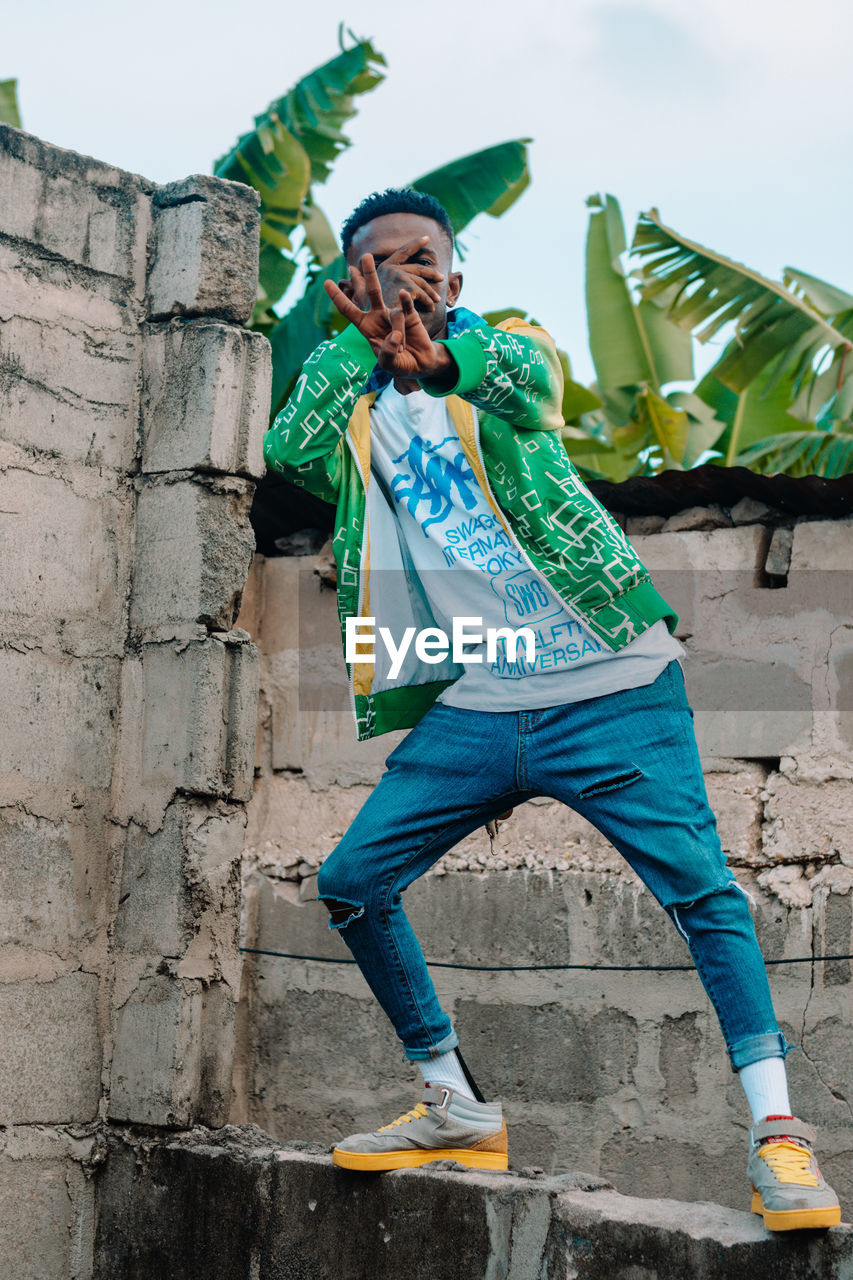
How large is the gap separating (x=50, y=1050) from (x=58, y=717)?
29.9 inches

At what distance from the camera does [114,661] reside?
11.2ft

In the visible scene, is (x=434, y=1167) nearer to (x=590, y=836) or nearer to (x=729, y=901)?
(x=729, y=901)

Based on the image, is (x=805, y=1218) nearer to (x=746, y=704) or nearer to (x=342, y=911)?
(x=342, y=911)

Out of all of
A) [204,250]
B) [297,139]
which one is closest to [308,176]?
[297,139]

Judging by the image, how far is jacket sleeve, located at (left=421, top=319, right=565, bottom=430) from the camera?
94.7 inches

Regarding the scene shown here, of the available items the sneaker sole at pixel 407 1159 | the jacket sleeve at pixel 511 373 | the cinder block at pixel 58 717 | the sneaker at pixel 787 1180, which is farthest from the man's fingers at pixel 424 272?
the sneaker sole at pixel 407 1159

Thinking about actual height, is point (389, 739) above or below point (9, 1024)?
above

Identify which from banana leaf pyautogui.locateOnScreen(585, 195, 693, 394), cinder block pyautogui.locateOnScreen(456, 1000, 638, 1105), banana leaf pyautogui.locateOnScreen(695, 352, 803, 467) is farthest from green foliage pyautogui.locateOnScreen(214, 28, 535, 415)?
cinder block pyautogui.locateOnScreen(456, 1000, 638, 1105)

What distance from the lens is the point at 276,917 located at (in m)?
4.28

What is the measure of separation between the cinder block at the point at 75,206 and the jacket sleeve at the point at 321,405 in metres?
1.02

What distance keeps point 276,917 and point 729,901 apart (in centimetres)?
215

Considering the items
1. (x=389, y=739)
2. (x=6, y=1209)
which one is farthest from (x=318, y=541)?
(x=6, y=1209)

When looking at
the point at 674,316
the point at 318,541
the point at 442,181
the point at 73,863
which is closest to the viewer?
the point at 73,863

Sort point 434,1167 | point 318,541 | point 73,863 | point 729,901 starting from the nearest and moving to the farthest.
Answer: point 729,901 < point 434,1167 < point 73,863 < point 318,541
